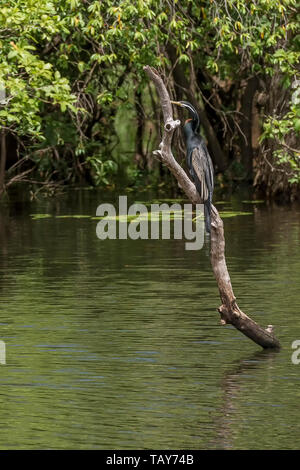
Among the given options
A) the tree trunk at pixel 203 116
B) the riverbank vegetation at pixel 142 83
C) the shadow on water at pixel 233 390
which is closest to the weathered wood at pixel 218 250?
the shadow on water at pixel 233 390

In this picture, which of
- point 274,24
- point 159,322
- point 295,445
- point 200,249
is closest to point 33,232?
point 200,249

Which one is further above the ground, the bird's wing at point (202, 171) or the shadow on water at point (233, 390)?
the bird's wing at point (202, 171)

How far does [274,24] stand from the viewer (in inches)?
1097

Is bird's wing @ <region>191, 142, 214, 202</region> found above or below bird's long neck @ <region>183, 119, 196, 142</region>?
below

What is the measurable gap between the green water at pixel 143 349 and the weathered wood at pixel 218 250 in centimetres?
23

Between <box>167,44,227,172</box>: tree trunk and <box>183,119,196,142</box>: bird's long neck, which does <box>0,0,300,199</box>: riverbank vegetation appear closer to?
<box>167,44,227,172</box>: tree trunk

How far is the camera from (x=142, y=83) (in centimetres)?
3177

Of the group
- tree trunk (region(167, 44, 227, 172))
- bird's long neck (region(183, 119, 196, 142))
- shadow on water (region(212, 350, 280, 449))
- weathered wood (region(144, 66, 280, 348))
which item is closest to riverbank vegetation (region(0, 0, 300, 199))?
tree trunk (region(167, 44, 227, 172))

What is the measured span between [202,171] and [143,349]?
1721mm

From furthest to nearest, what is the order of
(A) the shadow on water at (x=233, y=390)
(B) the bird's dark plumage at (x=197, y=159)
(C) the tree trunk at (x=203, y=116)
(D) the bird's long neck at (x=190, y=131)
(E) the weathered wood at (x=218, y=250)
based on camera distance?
(C) the tree trunk at (x=203, y=116)
(D) the bird's long neck at (x=190, y=131)
(B) the bird's dark plumage at (x=197, y=159)
(E) the weathered wood at (x=218, y=250)
(A) the shadow on water at (x=233, y=390)

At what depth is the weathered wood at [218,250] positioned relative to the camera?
13.1 metres

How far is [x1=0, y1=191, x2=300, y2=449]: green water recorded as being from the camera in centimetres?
1112

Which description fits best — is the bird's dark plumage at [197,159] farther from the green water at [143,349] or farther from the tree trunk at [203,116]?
the tree trunk at [203,116]

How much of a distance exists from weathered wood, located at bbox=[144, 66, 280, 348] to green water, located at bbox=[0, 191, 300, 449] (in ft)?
0.75
